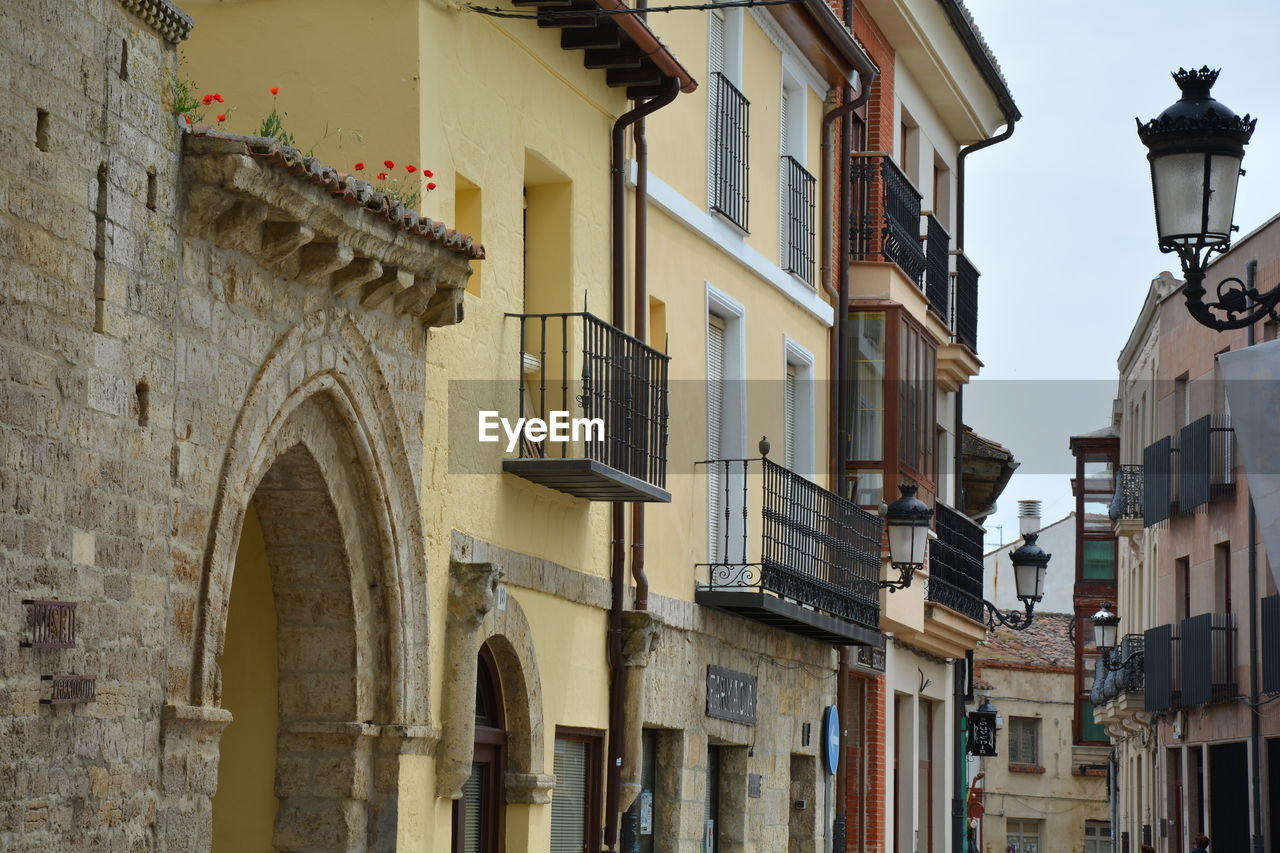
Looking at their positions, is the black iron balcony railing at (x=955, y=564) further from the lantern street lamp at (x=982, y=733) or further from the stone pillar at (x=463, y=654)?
Answer: the stone pillar at (x=463, y=654)

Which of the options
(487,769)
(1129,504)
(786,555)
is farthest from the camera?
(1129,504)

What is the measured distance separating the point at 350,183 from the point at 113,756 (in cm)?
283

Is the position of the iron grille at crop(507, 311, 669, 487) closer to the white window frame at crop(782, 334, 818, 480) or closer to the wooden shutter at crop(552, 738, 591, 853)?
the wooden shutter at crop(552, 738, 591, 853)

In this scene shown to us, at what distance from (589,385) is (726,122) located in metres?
4.45

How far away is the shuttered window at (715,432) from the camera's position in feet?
52.1

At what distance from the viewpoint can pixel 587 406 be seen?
1219 cm

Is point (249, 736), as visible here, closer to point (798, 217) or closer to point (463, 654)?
point (463, 654)

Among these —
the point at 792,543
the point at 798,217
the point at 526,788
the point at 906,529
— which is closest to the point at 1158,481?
the point at 906,529

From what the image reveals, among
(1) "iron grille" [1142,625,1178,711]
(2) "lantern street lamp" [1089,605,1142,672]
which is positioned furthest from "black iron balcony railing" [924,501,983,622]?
(2) "lantern street lamp" [1089,605,1142,672]

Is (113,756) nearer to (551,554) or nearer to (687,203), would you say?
(551,554)

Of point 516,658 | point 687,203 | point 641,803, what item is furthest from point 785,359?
point 516,658

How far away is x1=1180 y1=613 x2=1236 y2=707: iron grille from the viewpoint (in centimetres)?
2867

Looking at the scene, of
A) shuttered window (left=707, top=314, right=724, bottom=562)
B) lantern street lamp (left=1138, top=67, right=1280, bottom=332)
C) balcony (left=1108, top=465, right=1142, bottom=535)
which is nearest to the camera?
lantern street lamp (left=1138, top=67, right=1280, bottom=332)

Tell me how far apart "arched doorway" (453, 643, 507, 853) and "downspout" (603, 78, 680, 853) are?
4.60 ft
